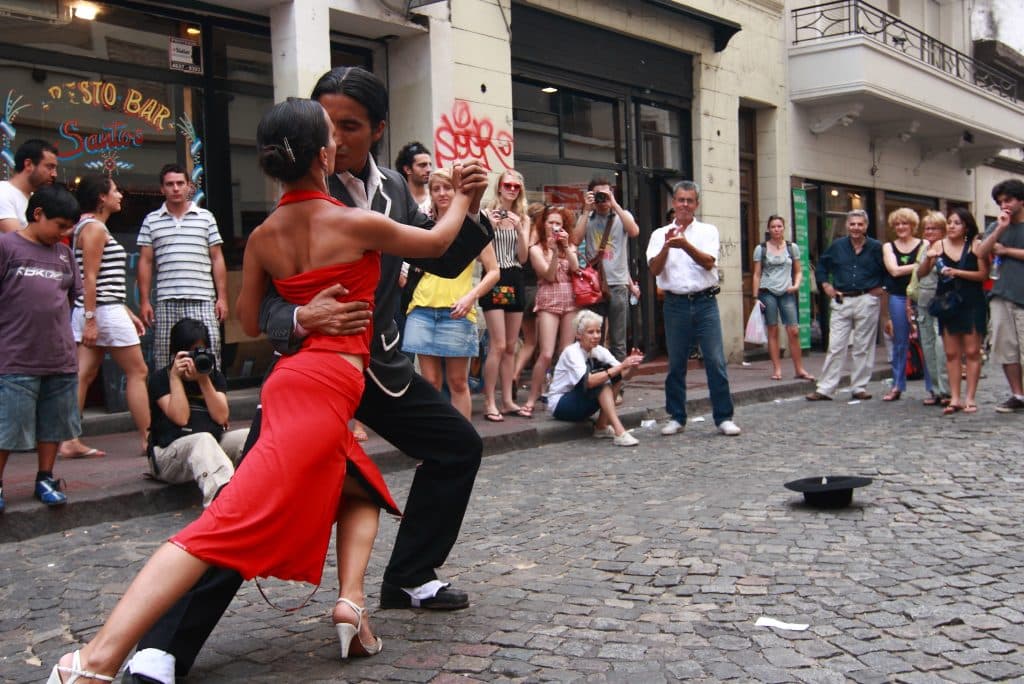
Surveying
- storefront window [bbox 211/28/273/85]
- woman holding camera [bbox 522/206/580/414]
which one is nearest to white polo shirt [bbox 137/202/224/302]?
storefront window [bbox 211/28/273/85]

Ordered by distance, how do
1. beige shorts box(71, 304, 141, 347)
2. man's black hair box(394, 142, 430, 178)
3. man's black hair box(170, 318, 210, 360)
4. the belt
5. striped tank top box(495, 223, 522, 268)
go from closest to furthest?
man's black hair box(170, 318, 210, 360) < beige shorts box(71, 304, 141, 347) < man's black hair box(394, 142, 430, 178) < the belt < striped tank top box(495, 223, 522, 268)

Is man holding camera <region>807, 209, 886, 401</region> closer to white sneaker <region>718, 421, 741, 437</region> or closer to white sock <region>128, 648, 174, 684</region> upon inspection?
white sneaker <region>718, 421, 741, 437</region>

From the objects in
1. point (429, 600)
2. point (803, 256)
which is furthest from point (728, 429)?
point (803, 256)

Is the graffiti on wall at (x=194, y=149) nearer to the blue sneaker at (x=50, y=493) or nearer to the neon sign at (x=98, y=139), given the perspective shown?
the neon sign at (x=98, y=139)

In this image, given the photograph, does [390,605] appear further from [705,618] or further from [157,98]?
[157,98]

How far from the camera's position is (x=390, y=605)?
396cm

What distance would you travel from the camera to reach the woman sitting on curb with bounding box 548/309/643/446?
8.38m

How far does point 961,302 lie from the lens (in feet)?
31.0

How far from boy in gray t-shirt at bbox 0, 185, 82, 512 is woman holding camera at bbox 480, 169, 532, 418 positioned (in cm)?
382

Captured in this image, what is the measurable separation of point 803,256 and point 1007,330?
7.94 m

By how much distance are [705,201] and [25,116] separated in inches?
383

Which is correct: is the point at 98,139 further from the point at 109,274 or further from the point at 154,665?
the point at 154,665

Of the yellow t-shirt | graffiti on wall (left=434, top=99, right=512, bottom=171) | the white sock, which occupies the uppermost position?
graffiti on wall (left=434, top=99, right=512, bottom=171)

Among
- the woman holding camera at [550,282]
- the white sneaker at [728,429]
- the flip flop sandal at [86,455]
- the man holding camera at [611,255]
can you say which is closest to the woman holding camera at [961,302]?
the white sneaker at [728,429]
